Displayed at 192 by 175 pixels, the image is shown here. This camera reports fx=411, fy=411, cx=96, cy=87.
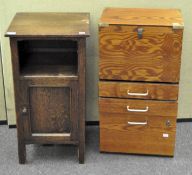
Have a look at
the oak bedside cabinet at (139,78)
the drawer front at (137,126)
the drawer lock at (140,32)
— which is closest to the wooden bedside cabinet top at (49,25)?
the oak bedside cabinet at (139,78)

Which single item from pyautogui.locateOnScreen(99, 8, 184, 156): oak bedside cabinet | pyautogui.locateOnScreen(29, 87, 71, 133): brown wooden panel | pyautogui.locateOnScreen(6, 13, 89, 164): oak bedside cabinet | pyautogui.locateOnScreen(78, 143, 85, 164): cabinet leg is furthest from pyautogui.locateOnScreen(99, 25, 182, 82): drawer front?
pyautogui.locateOnScreen(78, 143, 85, 164): cabinet leg

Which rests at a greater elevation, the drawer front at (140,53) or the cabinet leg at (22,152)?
the drawer front at (140,53)

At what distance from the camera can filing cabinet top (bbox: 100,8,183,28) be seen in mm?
1966

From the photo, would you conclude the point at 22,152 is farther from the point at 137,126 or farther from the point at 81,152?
the point at 137,126

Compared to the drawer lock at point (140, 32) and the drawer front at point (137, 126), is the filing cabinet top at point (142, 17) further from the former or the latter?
the drawer front at point (137, 126)

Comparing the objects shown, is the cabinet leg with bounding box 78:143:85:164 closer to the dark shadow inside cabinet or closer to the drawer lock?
the dark shadow inside cabinet

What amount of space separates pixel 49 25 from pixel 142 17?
0.47m

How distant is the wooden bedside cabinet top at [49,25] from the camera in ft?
6.24

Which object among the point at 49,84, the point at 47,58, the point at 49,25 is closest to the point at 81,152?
the point at 49,84

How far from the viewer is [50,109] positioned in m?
2.11

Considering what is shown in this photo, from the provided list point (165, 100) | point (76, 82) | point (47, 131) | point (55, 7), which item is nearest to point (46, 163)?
point (47, 131)

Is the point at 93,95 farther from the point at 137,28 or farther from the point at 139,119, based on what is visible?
the point at 137,28

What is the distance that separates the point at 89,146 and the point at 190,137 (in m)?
0.61

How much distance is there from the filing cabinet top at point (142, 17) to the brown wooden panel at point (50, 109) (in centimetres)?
42
